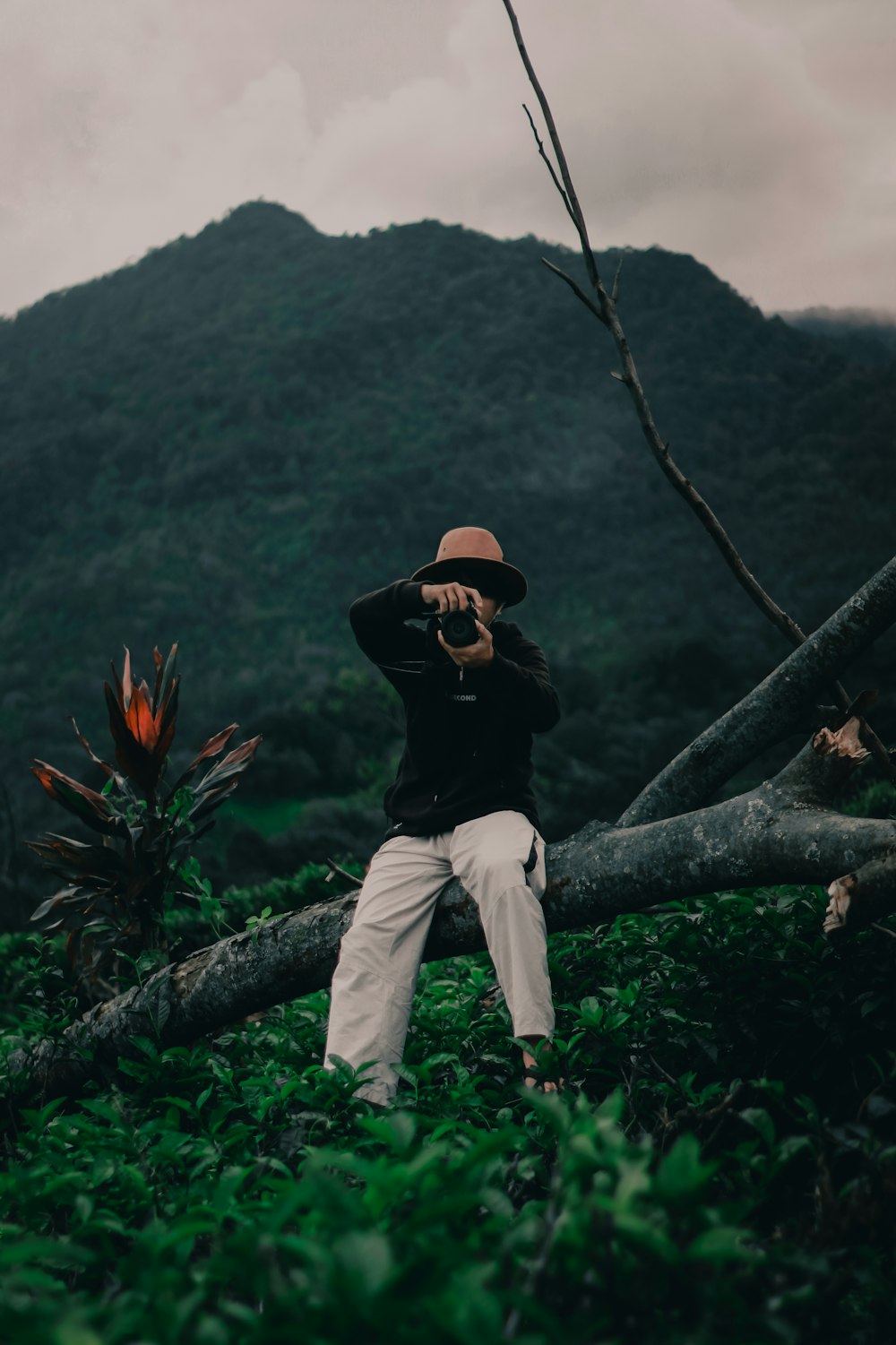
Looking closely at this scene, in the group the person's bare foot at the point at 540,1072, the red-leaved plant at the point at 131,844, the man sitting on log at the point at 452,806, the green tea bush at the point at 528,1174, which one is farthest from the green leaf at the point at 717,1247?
the red-leaved plant at the point at 131,844

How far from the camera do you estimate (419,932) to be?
2881 mm

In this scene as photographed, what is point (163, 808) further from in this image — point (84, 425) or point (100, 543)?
point (84, 425)

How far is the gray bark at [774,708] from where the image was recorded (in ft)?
9.73

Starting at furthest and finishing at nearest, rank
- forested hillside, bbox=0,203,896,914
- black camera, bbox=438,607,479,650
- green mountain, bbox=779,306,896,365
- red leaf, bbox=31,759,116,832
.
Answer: green mountain, bbox=779,306,896,365, forested hillside, bbox=0,203,896,914, red leaf, bbox=31,759,116,832, black camera, bbox=438,607,479,650

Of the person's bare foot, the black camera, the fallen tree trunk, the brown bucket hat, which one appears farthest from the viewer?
the brown bucket hat

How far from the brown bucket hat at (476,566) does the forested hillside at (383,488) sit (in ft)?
34.6

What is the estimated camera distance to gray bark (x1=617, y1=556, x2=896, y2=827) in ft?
9.73

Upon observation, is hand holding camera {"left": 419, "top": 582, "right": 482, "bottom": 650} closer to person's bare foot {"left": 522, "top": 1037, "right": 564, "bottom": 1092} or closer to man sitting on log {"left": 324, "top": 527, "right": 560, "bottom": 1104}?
man sitting on log {"left": 324, "top": 527, "right": 560, "bottom": 1104}

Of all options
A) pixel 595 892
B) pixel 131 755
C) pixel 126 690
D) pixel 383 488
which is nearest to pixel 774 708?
pixel 595 892

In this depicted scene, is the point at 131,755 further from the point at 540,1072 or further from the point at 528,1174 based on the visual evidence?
the point at 528,1174

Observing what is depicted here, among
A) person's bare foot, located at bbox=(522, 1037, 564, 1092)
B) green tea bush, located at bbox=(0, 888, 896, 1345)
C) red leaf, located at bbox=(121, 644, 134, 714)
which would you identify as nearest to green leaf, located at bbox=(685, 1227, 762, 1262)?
green tea bush, located at bbox=(0, 888, 896, 1345)

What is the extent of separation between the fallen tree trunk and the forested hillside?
1043 cm

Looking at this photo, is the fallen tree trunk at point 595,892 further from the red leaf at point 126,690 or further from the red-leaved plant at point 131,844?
the red leaf at point 126,690

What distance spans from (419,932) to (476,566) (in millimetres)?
1156
